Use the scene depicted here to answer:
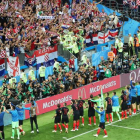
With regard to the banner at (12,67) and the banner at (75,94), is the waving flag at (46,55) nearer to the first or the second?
the banner at (12,67)

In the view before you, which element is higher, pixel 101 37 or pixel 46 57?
pixel 101 37

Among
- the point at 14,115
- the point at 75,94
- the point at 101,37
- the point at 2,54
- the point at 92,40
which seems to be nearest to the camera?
the point at 14,115

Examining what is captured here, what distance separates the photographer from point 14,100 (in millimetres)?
22703

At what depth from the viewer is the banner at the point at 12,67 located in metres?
27.0

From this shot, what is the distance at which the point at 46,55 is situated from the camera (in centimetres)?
2955

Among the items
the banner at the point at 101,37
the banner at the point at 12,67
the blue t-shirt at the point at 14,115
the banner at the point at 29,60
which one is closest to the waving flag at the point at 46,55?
the banner at the point at 29,60

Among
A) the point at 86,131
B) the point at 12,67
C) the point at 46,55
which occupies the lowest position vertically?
the point at 86,131

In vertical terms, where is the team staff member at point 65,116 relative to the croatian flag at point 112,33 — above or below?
below

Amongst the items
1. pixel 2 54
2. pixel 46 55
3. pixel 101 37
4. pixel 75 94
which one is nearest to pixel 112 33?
pixel 101 37

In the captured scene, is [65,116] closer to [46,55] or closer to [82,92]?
[82,92]

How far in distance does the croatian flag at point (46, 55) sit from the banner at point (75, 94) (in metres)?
3.67

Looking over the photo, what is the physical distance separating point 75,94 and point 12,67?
4.40 meters

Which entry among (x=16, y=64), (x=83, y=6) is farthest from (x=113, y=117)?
(x=83, y=6)

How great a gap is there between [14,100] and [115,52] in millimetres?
13036
